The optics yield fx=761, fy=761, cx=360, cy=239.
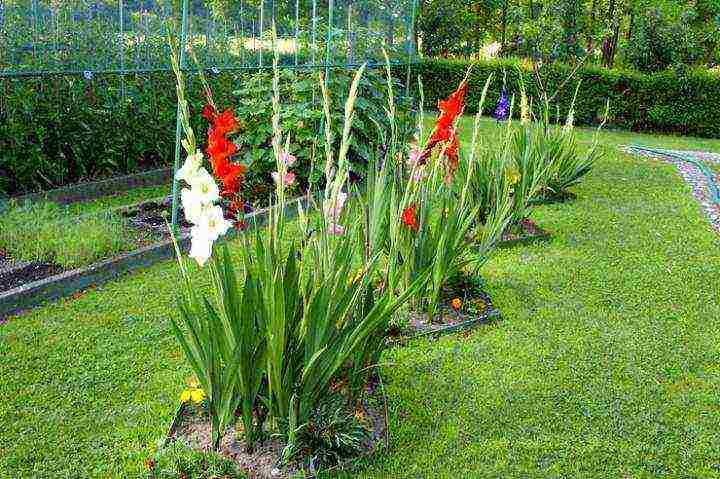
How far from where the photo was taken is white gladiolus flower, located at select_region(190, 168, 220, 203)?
237cm

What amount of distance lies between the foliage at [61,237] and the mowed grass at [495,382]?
273 millimetres

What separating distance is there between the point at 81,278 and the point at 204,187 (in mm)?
2317

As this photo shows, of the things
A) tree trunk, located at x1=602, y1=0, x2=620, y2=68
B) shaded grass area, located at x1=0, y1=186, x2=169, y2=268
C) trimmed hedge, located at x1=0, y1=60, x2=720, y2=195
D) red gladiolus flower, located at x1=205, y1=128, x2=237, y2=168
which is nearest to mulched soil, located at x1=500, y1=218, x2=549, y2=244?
trimmed hedge, located at x1=0, y1=60, x2=720, y2=195

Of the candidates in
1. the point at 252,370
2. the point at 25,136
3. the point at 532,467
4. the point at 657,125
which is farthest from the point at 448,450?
the point at 657,125

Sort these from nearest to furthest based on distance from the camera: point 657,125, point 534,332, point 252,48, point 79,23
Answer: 1. point 534,332
2. point 79,23
3. point 252,48
4. point 657,125

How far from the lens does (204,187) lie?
2381 millimetres

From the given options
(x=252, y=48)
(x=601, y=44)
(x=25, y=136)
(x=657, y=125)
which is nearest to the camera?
(x=25, y=136)

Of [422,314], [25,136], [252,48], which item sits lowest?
[422,314]

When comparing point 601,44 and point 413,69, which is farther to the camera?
point 601,44

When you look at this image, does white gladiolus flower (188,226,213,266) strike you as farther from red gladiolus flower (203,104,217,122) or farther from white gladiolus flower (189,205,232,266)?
red gladiolus flower (203,104,217,122)

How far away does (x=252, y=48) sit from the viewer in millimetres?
8906

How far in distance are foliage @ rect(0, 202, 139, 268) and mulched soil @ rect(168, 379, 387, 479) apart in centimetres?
193

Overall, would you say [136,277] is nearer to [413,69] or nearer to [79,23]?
[79,23]

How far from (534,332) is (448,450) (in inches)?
53.6
